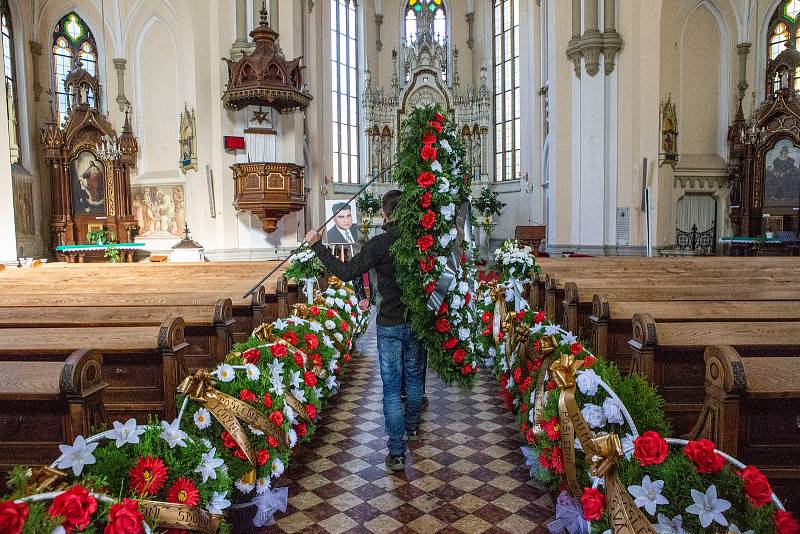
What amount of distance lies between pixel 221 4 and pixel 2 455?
426 inches

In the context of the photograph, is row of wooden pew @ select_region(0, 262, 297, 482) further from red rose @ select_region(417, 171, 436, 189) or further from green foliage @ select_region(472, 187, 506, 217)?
green foliage @ select_region(472, 187, 506, 217)

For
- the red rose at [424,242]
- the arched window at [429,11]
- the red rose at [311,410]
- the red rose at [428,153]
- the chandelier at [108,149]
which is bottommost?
the red rose at [311,410]

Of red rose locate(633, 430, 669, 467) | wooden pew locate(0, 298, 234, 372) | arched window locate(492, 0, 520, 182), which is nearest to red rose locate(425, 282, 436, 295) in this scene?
wooden pew locate(0, 298, 234, 372)

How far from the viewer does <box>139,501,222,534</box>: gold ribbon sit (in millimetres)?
1698

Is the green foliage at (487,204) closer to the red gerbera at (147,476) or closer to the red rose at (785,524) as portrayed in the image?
the red gerbera at (147,476)

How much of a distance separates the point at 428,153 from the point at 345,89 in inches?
680

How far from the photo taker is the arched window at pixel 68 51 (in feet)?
42.3

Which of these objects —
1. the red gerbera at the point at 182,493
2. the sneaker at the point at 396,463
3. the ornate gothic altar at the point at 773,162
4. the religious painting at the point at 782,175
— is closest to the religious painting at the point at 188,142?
the sneaker at the point at 396,463

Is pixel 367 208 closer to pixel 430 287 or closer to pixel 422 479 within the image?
pixel 430 287

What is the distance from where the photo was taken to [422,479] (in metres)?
3.37

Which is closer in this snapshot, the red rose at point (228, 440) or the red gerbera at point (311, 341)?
Result: the red rose at point (228, 440)

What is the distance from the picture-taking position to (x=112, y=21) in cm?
1295

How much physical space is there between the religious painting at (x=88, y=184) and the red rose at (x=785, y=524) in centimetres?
1383

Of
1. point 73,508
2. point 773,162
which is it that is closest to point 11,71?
point 73,508
